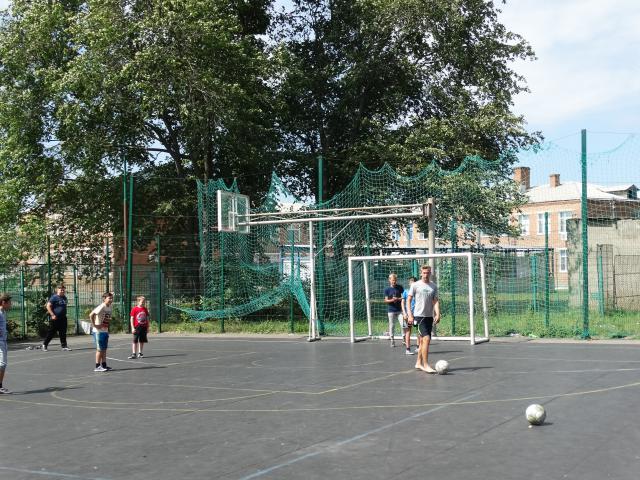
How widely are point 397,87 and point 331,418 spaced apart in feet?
84.4

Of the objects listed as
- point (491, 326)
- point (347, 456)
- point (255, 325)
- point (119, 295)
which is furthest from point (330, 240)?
point (347, 456)

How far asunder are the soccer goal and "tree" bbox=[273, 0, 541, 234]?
20.6 feet

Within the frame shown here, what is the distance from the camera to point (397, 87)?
33.6 meters

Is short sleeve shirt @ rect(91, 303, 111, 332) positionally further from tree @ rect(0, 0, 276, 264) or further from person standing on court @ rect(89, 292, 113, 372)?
tree @ rect(0, 0, 276, 264)

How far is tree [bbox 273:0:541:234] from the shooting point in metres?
30.4

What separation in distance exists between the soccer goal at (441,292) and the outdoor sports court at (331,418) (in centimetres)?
282

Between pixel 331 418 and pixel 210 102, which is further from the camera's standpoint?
pixel 210 102

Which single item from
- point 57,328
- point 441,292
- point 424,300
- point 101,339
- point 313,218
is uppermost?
point 313,218

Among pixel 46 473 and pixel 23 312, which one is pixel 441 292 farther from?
pixel 46 473

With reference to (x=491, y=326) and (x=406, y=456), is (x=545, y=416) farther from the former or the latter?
(x=491, y=326)

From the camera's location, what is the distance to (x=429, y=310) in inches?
537

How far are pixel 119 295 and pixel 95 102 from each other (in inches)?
296

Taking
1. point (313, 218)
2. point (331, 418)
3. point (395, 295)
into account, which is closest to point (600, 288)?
point (395, 295)

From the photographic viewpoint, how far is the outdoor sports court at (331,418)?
288 inches
